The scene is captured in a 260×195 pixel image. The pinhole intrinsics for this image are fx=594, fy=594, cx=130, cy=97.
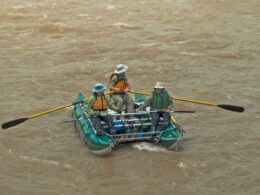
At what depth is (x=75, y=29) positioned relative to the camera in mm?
22328

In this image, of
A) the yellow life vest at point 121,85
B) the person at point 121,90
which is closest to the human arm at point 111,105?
the person at point 121,90

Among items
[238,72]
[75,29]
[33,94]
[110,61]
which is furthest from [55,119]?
[75,29]

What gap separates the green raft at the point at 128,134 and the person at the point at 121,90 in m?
0.23

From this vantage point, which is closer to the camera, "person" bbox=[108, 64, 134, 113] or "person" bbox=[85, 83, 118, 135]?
Answer: "person" bbox=[85, 83, 118, 135]

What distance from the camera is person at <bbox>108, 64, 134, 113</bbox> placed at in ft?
40.0

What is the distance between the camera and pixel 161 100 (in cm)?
1174

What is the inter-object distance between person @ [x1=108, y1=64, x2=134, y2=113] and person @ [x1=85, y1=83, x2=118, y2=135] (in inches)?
12.9

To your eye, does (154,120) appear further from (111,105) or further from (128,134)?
(111,105)

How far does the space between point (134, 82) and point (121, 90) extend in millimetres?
4293

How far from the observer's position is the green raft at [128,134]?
11586 mm

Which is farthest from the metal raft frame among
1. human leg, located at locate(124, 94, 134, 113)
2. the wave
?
the wave

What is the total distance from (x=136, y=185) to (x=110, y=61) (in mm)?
8139

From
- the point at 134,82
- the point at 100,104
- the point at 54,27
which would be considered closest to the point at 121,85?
the point at 100,104

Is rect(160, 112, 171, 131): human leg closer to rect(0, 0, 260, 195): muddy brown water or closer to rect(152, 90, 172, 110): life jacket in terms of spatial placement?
rect(152, 90, 172, 110): life jacket
